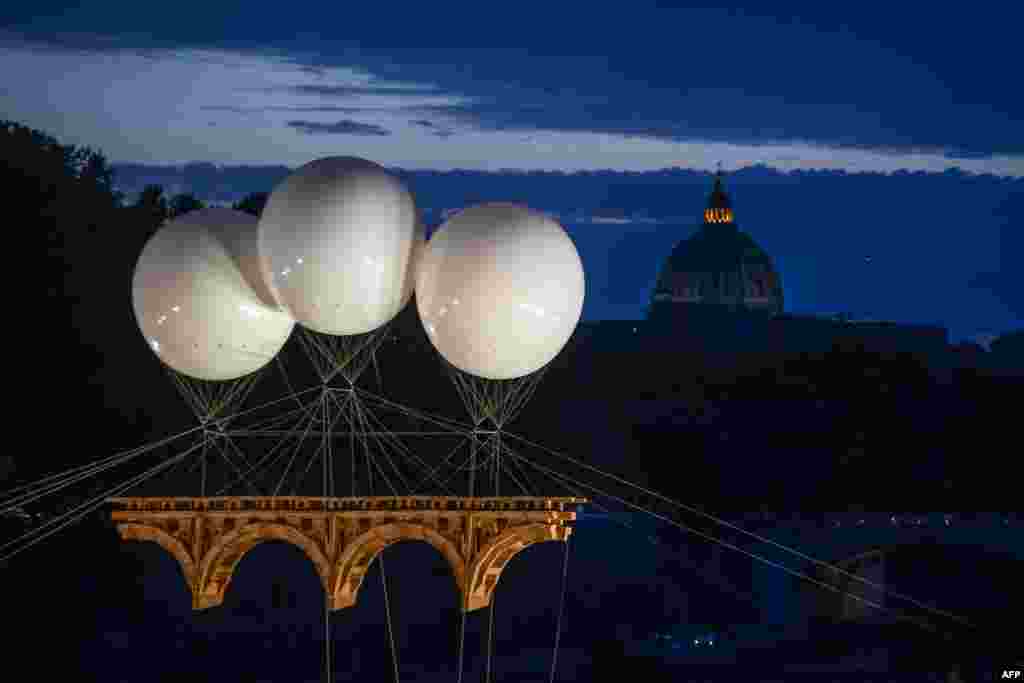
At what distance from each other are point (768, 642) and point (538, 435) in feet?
26.6

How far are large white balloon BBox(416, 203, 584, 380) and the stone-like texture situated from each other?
1441 mm

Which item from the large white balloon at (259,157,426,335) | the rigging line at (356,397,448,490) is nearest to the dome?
the rigging line at (356,397,448,490)

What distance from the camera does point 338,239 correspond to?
19.7 m

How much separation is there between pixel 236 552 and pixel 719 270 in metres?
161

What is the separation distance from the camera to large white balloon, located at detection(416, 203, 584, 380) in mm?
19641

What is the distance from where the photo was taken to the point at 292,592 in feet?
183

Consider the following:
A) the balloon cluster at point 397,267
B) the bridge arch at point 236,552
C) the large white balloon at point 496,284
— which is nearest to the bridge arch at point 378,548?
the bridge arch at point 236,552

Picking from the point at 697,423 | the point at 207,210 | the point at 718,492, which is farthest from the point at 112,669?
the point at 697,423

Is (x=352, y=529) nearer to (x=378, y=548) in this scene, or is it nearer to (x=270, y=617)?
(x=378, y=548)

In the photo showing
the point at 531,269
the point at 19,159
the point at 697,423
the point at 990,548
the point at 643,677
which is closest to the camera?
the point at 531,269

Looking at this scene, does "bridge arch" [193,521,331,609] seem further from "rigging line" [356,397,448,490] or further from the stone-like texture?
"rigging line" [356,397,448,490]

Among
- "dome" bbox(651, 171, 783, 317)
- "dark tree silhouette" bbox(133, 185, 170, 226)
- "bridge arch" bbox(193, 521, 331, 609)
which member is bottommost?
"bridge arch" bbox(193, 521, 331, 609)

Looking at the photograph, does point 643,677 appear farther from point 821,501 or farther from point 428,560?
point 821,501

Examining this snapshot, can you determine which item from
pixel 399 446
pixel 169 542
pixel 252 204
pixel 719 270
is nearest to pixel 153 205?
pixel 252 204
